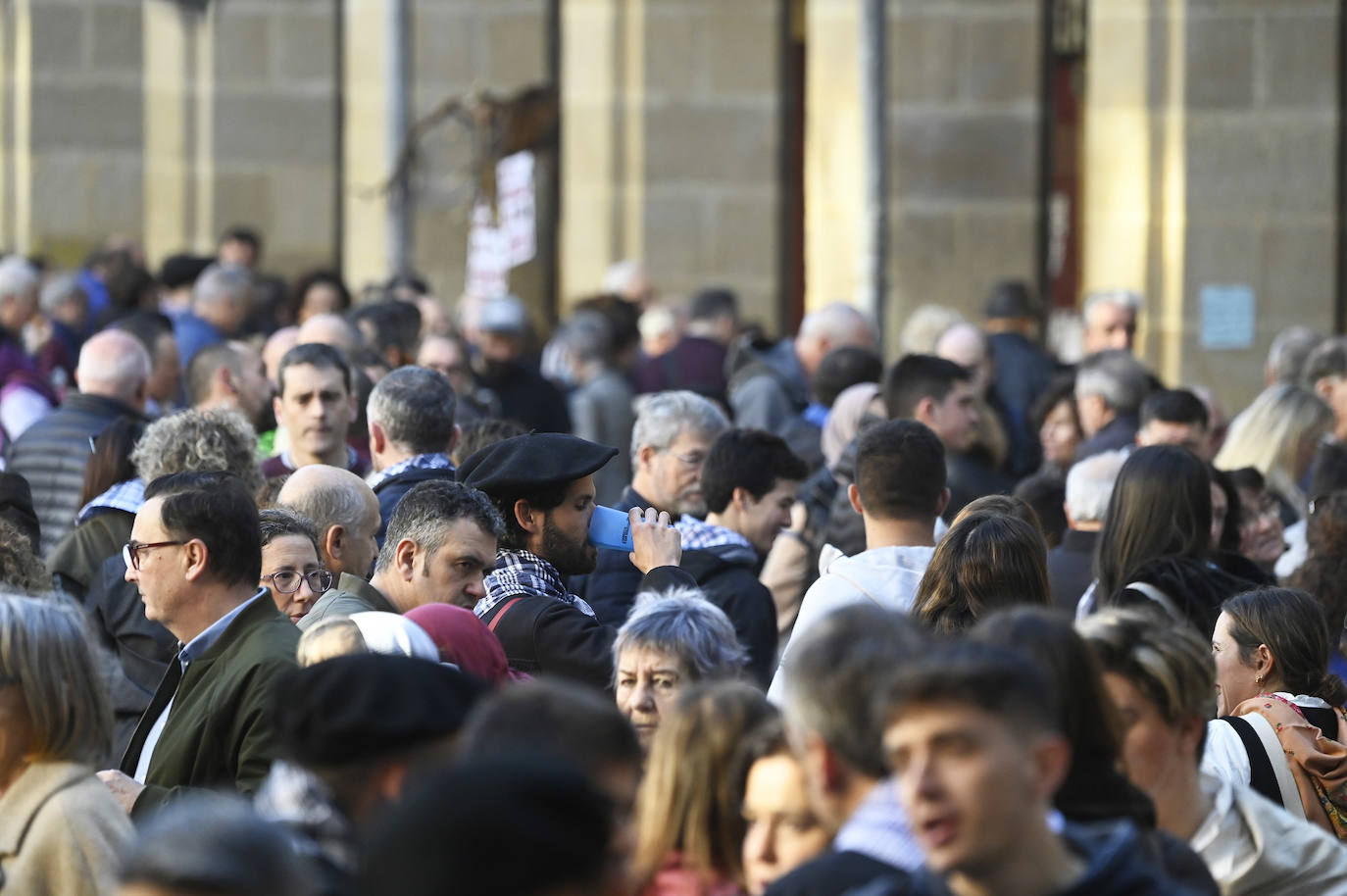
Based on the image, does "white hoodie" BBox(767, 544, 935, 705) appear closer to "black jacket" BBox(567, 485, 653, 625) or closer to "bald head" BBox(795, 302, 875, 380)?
"black jacket" BBox(567, 485, 653, 625)

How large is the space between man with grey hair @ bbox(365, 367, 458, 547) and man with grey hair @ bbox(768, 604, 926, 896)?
3.60m

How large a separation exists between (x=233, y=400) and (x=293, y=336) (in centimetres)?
94

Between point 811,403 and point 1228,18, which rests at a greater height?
point 1228,18

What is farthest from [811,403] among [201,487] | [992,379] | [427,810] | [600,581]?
[427,810]

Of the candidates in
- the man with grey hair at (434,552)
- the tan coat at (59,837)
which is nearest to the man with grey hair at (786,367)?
the man with grey hair at (434,552)

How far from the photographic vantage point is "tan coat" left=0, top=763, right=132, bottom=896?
12.9 ft

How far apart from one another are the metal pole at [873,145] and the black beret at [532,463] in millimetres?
6921

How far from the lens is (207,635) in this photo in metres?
5.09

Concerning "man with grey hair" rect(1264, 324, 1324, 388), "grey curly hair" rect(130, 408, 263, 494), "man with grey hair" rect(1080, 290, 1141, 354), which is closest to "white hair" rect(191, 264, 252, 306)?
"grey curly hair" rect(130, 408, 263, 494)

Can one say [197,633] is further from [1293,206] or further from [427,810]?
[1293,206]

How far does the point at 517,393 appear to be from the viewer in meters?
10.9

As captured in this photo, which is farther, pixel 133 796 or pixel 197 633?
pixel 197 633

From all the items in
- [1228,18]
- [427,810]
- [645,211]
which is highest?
[1228,18]

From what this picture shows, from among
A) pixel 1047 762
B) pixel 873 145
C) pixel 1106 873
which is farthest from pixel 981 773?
pixel 873 145
